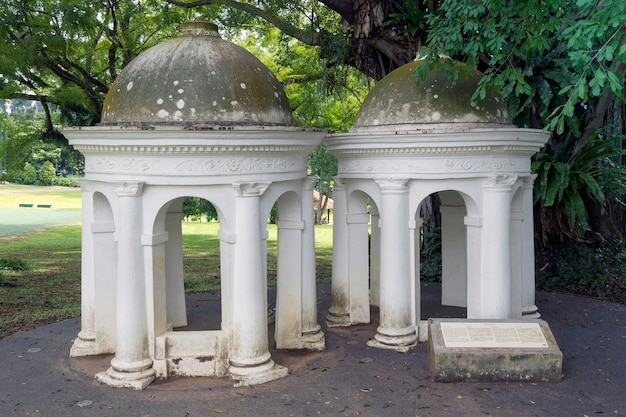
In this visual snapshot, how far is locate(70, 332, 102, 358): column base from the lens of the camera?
10148mm

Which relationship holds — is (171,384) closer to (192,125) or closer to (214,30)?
(192,125)

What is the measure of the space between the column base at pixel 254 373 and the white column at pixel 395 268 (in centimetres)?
205

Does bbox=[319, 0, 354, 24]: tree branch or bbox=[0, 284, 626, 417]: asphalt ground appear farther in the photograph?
bbox=[319, 0, 354, 24]: tree branch

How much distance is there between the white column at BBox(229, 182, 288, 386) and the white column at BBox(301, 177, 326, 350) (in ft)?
3.99

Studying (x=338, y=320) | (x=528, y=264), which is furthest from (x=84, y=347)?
(x=528, y=264)

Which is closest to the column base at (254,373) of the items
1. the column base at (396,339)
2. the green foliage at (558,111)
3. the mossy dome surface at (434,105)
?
the column base at (396,339)

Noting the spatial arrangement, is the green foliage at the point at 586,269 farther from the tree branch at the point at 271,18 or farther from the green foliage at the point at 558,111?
the tree branch at the point at 271,18

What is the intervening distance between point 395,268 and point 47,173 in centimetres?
5129

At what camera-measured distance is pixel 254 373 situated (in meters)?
9.02

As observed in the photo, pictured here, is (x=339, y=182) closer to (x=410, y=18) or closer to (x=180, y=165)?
(x=180, y=165)

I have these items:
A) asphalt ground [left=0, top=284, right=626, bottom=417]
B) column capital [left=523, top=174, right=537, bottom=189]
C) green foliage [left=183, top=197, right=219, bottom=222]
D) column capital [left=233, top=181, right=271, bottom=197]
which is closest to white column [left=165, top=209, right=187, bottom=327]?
asphalt ground [left=0, top=284, right=626, bottom=417]

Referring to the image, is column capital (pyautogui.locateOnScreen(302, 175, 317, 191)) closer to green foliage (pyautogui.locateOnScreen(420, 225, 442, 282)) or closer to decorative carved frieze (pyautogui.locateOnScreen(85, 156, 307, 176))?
decorative carved frieze (pyautogui.locateOnScreen(85, 156, 307, 176))

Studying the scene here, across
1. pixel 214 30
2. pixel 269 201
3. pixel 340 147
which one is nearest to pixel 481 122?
pixel 340 147

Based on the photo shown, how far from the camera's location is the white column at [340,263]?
11.6 m
